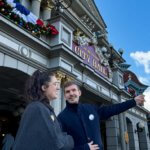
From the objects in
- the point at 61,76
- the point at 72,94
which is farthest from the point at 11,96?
the point at 72,94

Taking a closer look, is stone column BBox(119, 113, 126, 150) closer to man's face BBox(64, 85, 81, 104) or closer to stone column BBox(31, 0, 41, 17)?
stone column BBox(31, 0, 41, 17)

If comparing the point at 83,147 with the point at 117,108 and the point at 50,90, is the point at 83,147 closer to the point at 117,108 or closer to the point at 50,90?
the point at 117,108

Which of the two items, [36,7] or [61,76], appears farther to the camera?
[36,7]

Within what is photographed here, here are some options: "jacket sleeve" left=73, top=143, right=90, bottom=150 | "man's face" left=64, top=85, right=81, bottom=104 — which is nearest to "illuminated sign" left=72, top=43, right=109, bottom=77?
"man's face" left=64, top=85, right=81, bottom=104

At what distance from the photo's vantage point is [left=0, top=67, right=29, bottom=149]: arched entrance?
7617mm

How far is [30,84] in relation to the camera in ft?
7.72

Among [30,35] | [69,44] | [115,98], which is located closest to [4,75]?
[30,35]

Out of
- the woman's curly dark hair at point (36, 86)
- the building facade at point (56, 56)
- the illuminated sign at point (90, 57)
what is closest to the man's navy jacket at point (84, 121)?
the building facade at point (56, 56)

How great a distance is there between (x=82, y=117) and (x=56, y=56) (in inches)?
233

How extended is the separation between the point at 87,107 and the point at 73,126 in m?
0.40

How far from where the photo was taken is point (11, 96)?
37.2 ft

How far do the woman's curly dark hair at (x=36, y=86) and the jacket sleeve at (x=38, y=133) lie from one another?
0.80 ft

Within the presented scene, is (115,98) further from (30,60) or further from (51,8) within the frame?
(30,60)

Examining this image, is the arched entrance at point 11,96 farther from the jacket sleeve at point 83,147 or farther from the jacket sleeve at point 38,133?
the jacket sleeve at point 38,133
